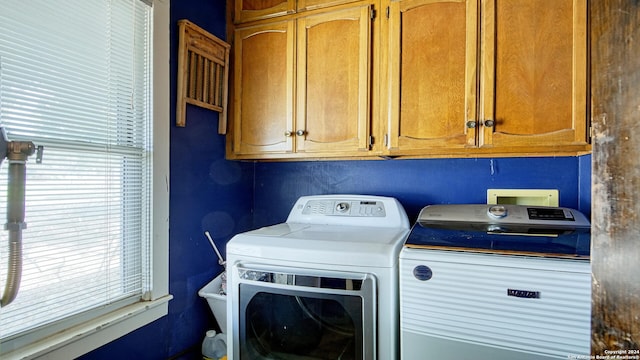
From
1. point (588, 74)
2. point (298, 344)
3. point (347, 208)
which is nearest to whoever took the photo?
point (588, 74)

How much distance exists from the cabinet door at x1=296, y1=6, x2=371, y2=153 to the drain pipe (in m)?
1.09

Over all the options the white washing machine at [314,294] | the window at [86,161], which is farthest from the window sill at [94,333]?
the white washing machine at [314,294]

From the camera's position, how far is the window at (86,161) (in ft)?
3.42

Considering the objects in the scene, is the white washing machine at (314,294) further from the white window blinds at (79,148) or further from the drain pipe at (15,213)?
the drain pipe at (15,213)

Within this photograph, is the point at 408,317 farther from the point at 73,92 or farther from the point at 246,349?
the point at 73,92

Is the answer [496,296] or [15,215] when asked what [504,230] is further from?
[15,215]

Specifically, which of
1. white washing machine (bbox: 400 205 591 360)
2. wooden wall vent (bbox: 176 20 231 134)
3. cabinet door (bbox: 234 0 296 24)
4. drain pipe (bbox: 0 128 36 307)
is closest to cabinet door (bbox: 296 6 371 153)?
cabinet door (bbox: 234 0 296 24)

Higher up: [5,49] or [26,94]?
[5,49]

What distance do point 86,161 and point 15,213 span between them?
1.14 feet

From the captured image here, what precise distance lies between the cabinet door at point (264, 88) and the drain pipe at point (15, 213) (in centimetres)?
104

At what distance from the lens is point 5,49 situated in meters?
1.00

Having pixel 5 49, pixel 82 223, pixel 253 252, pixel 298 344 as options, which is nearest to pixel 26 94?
pixel 5 49

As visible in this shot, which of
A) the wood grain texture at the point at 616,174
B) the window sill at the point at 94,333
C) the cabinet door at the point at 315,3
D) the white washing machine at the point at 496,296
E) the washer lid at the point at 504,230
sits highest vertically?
the cabinet door at the point at 315,3

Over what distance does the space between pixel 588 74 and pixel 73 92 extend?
1.84m
